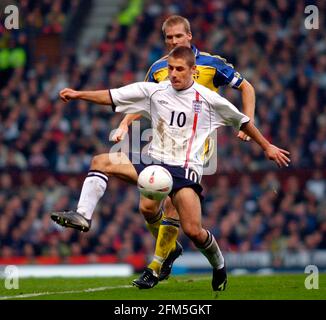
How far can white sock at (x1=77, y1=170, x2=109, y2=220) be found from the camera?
10.2 metres

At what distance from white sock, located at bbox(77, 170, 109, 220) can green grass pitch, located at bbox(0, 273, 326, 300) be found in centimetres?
81

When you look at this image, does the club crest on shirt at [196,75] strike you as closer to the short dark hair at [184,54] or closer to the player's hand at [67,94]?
the short dark hair at [184,54]

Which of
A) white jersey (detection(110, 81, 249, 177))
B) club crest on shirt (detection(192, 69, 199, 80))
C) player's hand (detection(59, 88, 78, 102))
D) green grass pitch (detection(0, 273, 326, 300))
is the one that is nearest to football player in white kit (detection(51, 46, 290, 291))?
white jersey (detection(110, 81, 249, 177))

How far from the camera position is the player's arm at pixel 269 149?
10266 mm

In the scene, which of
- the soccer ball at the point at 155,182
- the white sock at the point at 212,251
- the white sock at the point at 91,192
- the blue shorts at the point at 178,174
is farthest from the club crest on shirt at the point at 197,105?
the white sock at the point at 212,251

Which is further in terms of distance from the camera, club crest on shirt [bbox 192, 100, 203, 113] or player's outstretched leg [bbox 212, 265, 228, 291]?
player's outstretched leg [bbox 212, 265, 228, 291]

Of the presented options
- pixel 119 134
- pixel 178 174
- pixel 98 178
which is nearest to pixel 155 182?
pixel 178 174

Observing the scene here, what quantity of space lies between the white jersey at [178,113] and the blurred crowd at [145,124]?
8.00 m

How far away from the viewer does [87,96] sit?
9969 mm

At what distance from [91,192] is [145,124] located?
1068 cm

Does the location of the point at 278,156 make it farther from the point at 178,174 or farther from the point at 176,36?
the point at 176,36

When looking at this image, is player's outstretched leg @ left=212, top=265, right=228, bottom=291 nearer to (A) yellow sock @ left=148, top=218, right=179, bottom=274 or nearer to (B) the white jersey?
(A) yellow sock @ left=148, top=218, right=179, bottom=274
